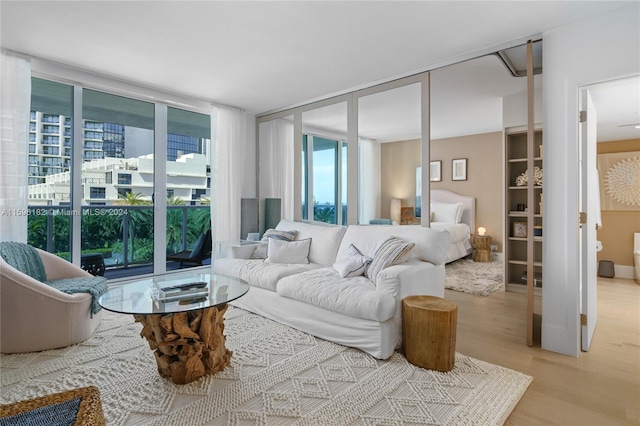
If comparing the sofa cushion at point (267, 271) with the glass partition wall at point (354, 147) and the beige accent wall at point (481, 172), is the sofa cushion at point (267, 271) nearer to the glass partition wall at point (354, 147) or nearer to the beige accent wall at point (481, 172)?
the glass partition wall at point (354, 147)

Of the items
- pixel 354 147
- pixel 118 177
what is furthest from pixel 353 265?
pixel 118 177

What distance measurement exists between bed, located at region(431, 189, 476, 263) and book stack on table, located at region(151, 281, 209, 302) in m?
4.56

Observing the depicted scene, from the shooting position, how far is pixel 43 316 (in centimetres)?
256

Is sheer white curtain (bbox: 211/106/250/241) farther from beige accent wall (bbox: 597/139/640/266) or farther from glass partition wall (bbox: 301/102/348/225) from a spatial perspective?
beige accent wall (bbox: 597/139/640/266)

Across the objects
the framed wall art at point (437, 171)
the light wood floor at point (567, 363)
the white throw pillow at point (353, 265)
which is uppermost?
the framed wall art at point (437, 171)

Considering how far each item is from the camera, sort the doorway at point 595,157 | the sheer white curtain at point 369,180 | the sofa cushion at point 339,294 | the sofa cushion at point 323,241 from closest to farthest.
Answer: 1. the sofa cushion at point 339,294
2. the doorway at point 595,157
3. the sofa cushion at point 323,241
4. the sheer white curtain at point 369,180

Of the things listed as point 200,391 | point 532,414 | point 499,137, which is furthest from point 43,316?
point 499,137

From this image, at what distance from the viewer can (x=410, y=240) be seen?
318 cm

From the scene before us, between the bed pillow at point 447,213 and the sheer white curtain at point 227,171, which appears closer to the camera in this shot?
the sheer white curtain at point 227,171

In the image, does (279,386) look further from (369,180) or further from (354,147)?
(354,147)

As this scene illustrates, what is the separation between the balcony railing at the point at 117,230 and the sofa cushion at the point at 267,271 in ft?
4.96

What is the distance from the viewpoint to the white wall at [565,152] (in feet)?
8.25

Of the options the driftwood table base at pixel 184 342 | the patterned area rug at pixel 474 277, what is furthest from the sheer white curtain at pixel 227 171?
the patterned area rug at pixel 474 277

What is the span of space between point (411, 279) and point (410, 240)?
57 cm
